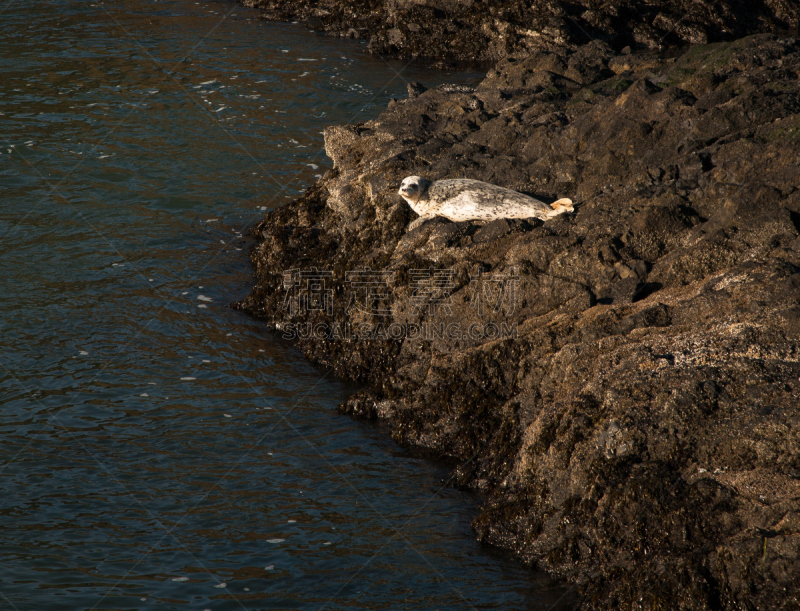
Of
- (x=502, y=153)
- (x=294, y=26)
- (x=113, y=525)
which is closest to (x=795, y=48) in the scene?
(x=502, y=153)

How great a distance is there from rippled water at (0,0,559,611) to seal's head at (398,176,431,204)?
194cm

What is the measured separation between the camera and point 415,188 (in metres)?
7.45

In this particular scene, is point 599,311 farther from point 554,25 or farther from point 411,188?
point 554,25

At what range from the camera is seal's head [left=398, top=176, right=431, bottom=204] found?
745 centimetres

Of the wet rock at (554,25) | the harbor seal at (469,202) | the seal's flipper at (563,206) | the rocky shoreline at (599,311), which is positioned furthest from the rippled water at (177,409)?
the wet rock at (554,25)

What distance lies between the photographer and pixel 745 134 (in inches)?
275

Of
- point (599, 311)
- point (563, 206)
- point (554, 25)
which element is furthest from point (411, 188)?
point (554, 25)

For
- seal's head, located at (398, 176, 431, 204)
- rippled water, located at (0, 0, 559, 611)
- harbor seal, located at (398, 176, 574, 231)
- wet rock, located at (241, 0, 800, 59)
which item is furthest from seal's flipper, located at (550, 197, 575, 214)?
wet rock, located at (241, 0, 800, 59)

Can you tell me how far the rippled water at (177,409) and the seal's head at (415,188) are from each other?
194cm

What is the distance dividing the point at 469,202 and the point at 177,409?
3.22 m

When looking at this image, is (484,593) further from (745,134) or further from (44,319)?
(44,319)

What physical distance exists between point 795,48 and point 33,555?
8771mm

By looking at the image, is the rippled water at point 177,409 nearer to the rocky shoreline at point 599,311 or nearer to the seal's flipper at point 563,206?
the rocky shoreline at point 599,311

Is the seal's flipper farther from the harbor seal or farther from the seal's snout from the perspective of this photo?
the seal's snout
